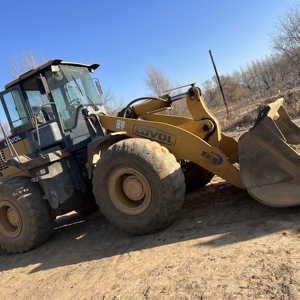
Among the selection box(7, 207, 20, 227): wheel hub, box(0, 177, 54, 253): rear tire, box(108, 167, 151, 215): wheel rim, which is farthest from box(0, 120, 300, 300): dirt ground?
box(7, 207, 20, 227): wheel hub

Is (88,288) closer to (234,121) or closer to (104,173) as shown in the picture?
(104,173)

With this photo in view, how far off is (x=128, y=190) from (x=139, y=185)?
197mm

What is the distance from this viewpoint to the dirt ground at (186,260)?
2879 mm

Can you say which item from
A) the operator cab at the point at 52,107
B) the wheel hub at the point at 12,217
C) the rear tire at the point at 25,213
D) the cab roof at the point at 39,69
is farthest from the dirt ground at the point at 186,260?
the cab roof at the point at 39,69

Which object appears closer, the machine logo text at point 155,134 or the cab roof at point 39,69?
the machine logo text at point 155,134

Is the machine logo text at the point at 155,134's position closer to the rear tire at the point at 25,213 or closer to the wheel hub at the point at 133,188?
the wheel hub at the point at 133,188

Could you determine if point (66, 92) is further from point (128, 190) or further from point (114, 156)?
point (128, 190)

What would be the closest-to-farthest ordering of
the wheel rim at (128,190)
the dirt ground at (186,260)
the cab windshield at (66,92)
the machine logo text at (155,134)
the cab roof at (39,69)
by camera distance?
the dirt ground at (186,260)
the wheel rim at (128,190)
the machine logo text at (155,134)
the cab roof at (39,69)
the cab windshield at (66,92)

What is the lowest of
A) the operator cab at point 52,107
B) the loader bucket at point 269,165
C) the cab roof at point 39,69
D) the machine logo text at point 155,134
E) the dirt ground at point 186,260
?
the dirt ground at point 186,260

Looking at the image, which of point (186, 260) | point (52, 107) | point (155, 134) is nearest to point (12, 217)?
point (52, 107)

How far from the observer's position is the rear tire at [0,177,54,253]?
17.5 feet

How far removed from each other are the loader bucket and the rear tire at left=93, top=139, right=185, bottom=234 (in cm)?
89

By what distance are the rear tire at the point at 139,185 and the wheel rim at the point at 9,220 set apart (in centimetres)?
171

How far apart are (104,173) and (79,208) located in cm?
133
